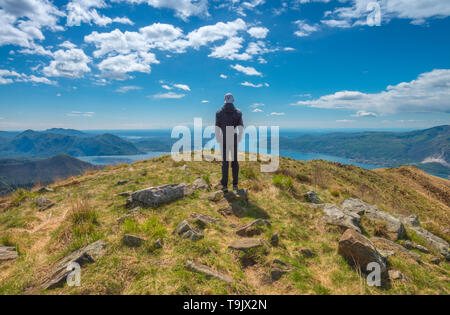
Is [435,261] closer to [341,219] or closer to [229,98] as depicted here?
[341,219]

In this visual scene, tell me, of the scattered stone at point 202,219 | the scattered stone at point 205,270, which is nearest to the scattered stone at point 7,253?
the scattered stone at point 202,219

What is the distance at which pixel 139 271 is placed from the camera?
4043 mm

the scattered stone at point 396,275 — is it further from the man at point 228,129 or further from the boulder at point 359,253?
the man at point 228,129

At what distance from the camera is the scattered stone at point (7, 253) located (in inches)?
193

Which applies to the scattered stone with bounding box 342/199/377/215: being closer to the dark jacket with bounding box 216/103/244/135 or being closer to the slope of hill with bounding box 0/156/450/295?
the slope of hill with bounding box 0/156/450/295

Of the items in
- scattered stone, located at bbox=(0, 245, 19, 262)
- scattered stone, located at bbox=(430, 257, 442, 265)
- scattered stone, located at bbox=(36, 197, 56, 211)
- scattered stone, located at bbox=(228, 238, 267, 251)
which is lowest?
scattered stone, located at bbox=(430, 257, 442, 265)

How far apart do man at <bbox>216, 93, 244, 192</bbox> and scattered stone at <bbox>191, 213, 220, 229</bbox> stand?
2491 mm

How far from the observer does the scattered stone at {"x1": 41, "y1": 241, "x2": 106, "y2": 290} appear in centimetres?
385

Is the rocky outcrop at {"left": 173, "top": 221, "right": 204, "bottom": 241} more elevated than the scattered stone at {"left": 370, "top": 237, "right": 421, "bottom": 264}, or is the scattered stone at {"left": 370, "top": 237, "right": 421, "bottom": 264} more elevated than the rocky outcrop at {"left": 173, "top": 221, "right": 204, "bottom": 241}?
the rocky outcrop at {"left": 173, "top": 221, "right": 204, "bottom": 241}

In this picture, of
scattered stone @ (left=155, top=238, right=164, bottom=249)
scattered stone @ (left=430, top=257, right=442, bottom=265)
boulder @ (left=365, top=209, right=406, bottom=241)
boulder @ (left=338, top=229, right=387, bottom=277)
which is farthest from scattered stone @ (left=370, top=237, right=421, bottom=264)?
scattered stone @ (left=155, top=238, right=164, bottom=249)

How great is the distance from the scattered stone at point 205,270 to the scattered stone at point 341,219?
500cm
